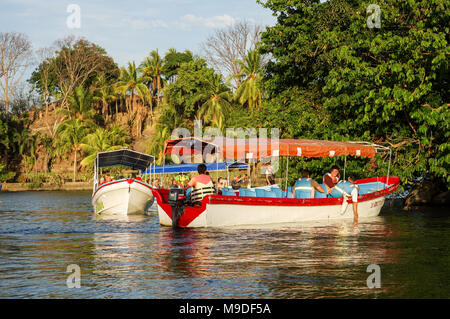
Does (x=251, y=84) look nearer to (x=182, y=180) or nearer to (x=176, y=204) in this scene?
(x=182, y=180)

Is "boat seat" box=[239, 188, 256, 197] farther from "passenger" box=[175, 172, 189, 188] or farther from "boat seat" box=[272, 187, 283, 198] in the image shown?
"passenger" box=[175, 172, 189, 188]

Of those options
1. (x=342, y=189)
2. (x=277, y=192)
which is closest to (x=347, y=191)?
(x=342, y=189)

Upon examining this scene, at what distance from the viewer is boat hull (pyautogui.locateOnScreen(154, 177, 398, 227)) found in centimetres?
1777

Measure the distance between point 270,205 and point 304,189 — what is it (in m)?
2.00

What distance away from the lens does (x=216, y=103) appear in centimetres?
5881

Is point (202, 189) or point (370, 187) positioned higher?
point (202, 189)

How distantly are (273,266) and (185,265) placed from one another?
5.92 ft

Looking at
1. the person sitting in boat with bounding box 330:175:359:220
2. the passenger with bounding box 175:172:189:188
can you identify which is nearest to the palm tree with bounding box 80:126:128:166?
the passenger with bounding box 175:172:189:188

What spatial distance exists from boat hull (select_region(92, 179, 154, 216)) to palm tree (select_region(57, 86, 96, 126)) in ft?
130

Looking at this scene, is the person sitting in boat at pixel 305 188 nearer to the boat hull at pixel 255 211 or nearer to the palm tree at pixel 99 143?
the boat hull at pixel 255 211
